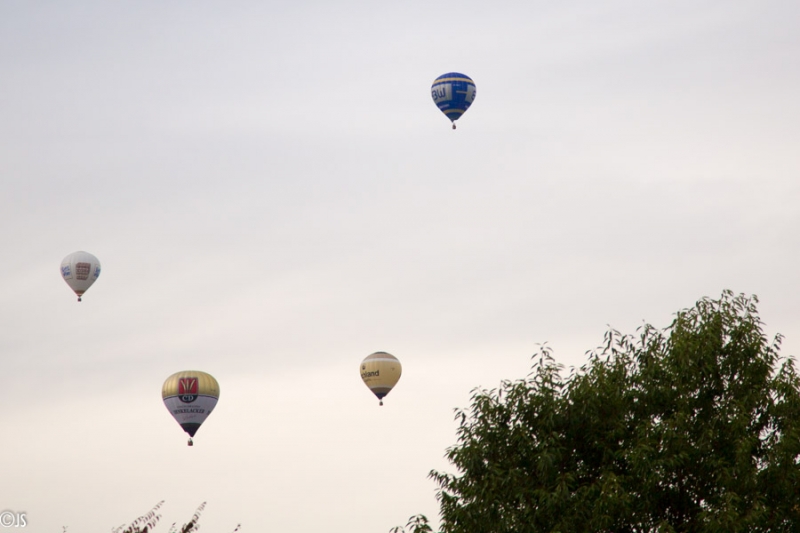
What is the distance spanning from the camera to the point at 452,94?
A: 8400cm

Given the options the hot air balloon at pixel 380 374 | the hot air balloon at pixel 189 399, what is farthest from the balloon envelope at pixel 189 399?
the hot air balloon at pixel 380 374

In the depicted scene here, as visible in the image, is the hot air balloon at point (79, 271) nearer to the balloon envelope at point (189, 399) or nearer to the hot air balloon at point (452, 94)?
the balloon envelope at point (189, 399)

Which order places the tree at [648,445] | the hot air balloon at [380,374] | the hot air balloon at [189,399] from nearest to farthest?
1. the tree at [648,445]
2. the hot air balloon at [189,399]
3. the hot air balloon at [380,374]

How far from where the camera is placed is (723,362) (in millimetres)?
33406

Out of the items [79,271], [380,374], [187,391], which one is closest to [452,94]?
[380,374]

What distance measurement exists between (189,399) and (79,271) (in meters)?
14.3

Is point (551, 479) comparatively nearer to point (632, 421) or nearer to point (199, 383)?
point (632, 421)

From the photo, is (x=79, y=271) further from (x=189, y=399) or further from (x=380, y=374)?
(x=380, y=374)

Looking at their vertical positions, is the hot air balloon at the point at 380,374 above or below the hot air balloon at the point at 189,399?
above

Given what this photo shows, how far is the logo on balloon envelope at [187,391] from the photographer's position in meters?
78.1

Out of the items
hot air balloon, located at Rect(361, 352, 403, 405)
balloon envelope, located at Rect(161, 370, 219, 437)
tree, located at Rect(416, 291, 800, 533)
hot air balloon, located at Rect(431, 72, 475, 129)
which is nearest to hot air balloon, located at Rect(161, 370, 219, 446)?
balloon envelope, located at Rect(161, 370, 219, 437)

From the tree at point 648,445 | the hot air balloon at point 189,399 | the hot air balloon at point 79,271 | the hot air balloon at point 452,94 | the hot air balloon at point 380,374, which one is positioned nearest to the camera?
the tree at point 648,445

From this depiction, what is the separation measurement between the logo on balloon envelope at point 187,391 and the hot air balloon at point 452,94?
70.4ft

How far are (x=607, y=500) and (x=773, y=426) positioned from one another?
15.8 ft
